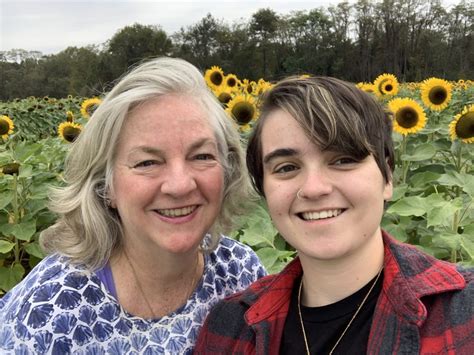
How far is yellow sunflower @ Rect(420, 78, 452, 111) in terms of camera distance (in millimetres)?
4883

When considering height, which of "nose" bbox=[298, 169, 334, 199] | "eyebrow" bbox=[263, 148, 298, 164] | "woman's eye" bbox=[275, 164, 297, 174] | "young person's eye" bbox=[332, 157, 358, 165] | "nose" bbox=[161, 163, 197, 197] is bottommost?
"nose" bbox=[161, 163, 197, 197]

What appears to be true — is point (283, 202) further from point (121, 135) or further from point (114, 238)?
point (114, 238)

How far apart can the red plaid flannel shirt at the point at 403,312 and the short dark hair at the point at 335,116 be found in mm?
275

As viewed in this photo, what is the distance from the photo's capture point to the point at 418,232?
292 cm

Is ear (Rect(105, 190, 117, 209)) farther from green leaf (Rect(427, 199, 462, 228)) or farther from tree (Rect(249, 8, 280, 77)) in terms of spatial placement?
tree (Rect(249, 8, 280, 77))

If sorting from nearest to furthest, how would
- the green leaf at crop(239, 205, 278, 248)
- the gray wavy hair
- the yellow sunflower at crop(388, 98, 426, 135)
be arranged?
the gray wavy hair < the green leaf at crop(239, 205, 278, 248) < the yellow sunflower at crop(388, 98, 426, 135)

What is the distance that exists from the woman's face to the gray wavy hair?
45 millimetres

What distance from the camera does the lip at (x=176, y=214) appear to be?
1.84 metres

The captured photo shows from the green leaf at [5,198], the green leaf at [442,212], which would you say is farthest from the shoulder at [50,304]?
the green leaf at [5,198]

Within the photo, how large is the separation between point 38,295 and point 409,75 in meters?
35.4

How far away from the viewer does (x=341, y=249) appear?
144 cm

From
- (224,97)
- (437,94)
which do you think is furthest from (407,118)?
(224,97)

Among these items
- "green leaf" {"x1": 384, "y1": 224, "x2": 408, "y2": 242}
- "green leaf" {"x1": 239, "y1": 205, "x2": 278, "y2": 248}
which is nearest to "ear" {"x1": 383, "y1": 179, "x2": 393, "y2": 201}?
"green leaf" {"x1": 239, "y1": 205, "x2": 278, "y2": 248}

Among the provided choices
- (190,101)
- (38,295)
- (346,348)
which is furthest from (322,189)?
(38,295)
